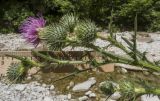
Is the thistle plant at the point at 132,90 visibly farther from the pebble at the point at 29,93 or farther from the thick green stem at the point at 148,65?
the pebble at the point at 29,93

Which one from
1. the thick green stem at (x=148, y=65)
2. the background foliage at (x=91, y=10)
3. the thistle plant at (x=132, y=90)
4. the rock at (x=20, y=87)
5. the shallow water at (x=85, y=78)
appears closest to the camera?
the thistle plant at (x=132, y=90)

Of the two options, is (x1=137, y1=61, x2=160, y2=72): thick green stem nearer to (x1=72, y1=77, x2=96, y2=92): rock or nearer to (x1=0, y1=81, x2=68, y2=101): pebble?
(x1=0, y1=81, x2=68, y2=101): pebble

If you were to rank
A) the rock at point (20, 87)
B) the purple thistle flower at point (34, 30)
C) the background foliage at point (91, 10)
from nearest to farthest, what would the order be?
the purple thistle flower at point (34, 30) → the rock at point (20, 87) → the background foliage at point (91, 10)

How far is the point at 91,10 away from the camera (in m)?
9.39

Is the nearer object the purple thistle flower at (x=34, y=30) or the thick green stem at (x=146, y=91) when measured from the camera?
the thick green stem at (x=146, y=91)

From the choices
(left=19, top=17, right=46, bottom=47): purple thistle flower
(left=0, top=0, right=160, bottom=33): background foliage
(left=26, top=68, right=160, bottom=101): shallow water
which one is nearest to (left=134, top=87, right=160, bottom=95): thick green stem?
(left=19, top=17, right=46, bottom=47): purple thistle flower

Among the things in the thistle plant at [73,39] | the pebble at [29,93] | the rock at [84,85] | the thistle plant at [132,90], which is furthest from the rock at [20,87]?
the thistle plant at [132,90]

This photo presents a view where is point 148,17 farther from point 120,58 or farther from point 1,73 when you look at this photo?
point 120,58

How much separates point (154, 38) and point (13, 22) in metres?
2.70

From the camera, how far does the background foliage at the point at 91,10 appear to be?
914cm

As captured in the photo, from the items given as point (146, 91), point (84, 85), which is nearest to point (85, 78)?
point (84, 85)

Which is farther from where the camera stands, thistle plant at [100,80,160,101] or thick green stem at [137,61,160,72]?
thick green stem at [137,61,160,72]

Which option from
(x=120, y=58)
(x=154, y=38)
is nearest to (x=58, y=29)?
(x=120, y=58)

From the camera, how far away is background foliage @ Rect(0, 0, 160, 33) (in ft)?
30.0
